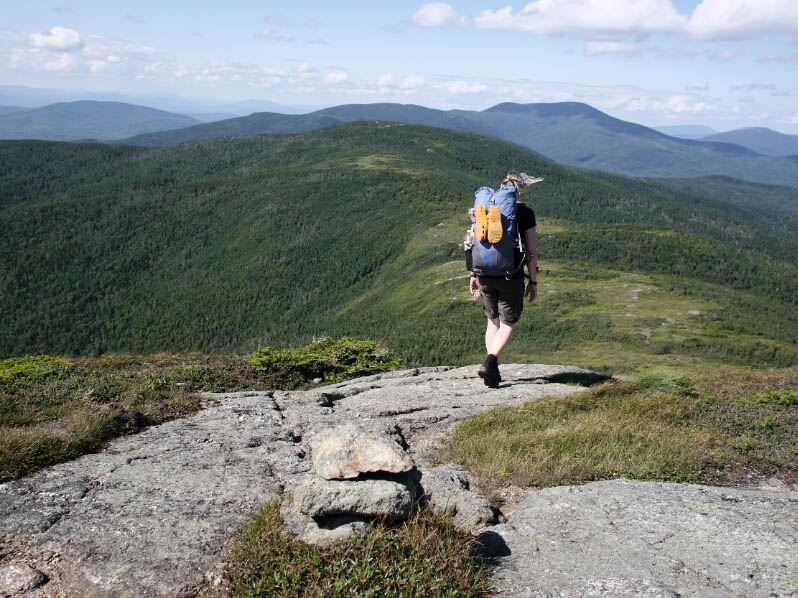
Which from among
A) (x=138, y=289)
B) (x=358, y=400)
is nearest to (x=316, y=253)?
(x=138, y=289)

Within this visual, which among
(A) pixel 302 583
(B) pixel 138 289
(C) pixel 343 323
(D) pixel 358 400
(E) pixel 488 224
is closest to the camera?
(A) pixel 302 583

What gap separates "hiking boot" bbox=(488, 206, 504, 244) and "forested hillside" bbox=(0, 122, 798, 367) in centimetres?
4221

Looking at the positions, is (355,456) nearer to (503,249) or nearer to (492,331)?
(503,249)

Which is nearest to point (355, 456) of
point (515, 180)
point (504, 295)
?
point (504, 295)

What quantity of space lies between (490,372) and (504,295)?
71.0 inches

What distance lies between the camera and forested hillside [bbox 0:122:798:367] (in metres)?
64.6

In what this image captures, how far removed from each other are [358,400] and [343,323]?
8872 cm

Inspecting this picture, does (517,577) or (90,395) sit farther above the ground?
(517,577)

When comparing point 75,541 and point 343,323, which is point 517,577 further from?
point 343,323

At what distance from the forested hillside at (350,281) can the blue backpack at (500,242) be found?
41.7m

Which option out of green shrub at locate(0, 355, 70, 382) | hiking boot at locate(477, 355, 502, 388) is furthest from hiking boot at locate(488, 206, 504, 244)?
green shrub at locate(0, 355, 70, 382)

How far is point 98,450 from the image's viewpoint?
7.41m

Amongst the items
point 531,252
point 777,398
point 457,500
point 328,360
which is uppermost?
point 531,252

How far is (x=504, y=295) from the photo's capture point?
33.0 ft
